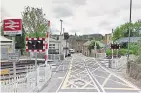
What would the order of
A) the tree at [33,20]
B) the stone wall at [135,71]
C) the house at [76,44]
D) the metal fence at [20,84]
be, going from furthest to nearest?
the house at [76,44], the tree at [33,20], the stone wall at [135,71], the metal fence at [20,84]

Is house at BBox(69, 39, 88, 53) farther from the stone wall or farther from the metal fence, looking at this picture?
the metal fence

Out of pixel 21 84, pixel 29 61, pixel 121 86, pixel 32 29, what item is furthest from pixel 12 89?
pixel 32 29

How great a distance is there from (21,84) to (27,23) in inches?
1917

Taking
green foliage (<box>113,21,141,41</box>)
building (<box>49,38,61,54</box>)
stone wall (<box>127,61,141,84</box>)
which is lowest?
stone wall (<box>127,61,141,84</box>)

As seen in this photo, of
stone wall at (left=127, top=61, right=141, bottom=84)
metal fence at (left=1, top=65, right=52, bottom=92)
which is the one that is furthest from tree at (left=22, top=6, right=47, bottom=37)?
metal fence at (left=1, top=65, right=52, bottom=92)

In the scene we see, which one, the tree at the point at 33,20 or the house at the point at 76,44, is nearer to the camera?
the tree at the point at 33,20

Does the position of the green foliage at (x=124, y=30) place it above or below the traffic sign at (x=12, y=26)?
above

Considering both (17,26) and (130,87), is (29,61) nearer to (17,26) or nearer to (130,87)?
(130,87)

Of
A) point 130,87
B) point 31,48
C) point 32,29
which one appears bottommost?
point 130,87

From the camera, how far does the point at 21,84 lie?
10875 mm

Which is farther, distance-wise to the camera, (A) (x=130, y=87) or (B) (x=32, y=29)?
(B) (x=32, y=29)

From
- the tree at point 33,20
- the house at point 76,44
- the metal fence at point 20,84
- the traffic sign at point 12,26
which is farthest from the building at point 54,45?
the house at point 76,44

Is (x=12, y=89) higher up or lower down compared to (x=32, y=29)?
lower down

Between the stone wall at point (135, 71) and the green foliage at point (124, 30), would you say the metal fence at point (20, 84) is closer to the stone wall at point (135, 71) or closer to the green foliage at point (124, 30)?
the stone wall at point (135, 71)
